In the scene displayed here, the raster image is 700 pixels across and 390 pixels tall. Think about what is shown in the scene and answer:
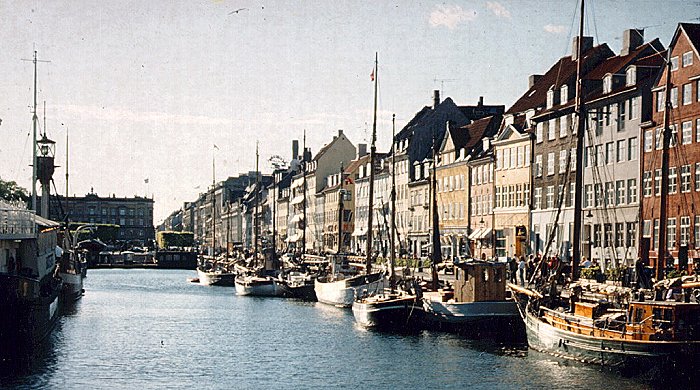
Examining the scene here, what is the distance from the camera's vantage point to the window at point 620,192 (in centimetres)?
7719

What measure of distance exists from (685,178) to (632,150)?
795cm

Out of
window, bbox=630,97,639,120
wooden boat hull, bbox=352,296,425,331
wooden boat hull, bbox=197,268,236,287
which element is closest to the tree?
wooden boat hull, bbox=197,268,236,287

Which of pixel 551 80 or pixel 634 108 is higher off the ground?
pixel 551 80

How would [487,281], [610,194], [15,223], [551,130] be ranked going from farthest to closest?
[551,130], [610,194], [487,281], [15,223]

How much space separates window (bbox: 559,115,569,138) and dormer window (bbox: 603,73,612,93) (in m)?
5.38

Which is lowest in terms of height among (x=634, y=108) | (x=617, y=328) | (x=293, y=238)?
(x=617, y=328)

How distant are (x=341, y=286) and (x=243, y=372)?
34.2 meters

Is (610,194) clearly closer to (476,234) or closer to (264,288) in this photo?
(476,234)

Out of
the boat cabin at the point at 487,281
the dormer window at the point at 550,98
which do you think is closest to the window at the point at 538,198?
the dormer window at the point at 550,98

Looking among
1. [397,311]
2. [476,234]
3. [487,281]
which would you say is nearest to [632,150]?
[397,311]

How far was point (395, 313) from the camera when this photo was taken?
5959cm

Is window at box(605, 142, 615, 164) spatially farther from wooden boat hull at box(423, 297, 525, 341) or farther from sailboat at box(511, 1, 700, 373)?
sailboat at box(511, 1, 700, 373)

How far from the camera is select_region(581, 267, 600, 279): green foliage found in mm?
59250

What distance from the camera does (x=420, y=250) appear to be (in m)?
116
